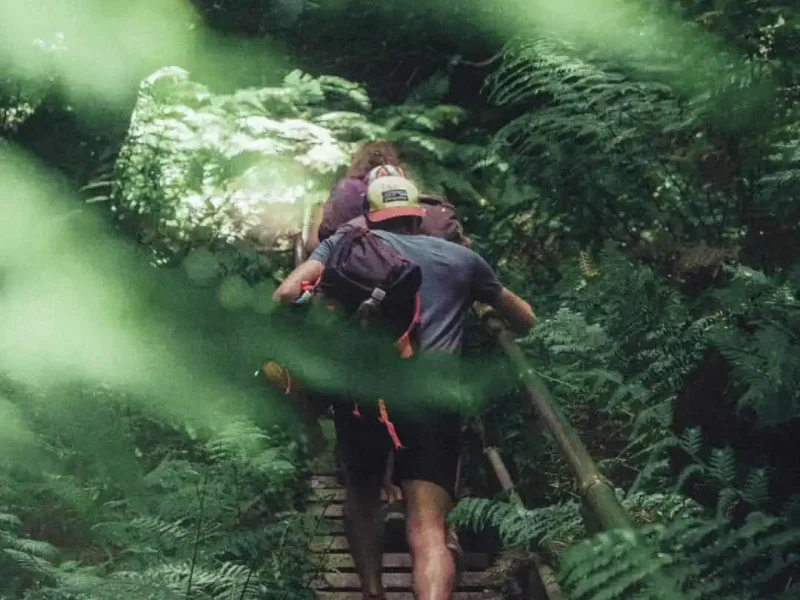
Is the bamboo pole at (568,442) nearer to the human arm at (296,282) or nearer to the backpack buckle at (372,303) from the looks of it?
the backpack buckle at (372,303)

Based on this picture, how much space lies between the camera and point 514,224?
9.09 metres

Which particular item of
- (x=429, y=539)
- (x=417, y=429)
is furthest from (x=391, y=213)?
(x=429, y=539)

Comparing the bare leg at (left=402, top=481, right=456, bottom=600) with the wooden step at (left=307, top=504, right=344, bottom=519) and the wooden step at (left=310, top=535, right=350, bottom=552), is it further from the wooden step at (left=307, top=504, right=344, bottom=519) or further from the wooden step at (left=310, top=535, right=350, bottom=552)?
the wooden step at (left=307, top=504, right=344, bottom=519)

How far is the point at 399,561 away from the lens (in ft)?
19.7

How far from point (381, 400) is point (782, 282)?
1.70m

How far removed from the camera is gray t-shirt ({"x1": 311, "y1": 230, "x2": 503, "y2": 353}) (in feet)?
15.3

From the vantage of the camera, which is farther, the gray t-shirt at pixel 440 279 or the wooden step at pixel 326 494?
the wooden step at pixel 326 494

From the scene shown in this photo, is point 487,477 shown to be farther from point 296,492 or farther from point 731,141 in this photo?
point 731,141

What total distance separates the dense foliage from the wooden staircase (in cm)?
25

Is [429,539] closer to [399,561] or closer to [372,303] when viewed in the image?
[372,303]

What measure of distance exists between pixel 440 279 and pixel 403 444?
2.29ft

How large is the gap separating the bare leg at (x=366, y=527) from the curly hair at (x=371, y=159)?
2241 mm

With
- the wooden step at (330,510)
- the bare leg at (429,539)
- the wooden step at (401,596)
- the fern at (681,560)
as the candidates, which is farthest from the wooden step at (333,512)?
the fern at (681,560)

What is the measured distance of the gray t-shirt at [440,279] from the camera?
4676 mm
